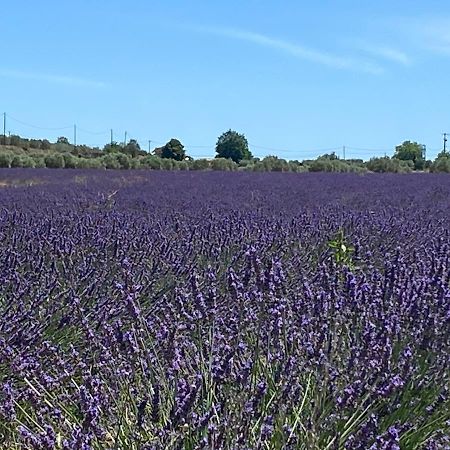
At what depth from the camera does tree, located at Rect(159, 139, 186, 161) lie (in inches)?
1492

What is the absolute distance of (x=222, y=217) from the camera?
5.73m

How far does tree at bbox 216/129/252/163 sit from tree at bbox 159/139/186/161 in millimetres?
9068

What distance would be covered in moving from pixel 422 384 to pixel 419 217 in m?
3.99

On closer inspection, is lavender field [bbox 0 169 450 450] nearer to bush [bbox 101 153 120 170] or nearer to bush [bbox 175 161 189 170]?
bush [bbox 101 153 120 170]

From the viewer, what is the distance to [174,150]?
3791 cm

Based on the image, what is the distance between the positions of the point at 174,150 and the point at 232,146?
1052 cm

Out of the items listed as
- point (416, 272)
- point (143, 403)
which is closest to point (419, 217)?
point (416, 272)

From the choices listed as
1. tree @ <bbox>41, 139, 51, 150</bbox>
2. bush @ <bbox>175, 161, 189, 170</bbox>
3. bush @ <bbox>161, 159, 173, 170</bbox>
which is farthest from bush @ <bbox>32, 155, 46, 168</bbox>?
tree @ <bbox>41, 139, 51, 150</bbox>

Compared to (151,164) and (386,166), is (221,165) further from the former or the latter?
(386,166)

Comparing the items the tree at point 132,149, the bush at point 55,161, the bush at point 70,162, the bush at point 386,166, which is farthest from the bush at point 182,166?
the tree at point 132,149

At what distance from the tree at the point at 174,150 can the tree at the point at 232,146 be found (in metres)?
9.07

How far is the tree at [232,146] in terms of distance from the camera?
47.5m

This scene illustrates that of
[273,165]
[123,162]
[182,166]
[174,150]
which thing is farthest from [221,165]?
[174,150]

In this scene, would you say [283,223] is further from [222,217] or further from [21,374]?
[21,374]
